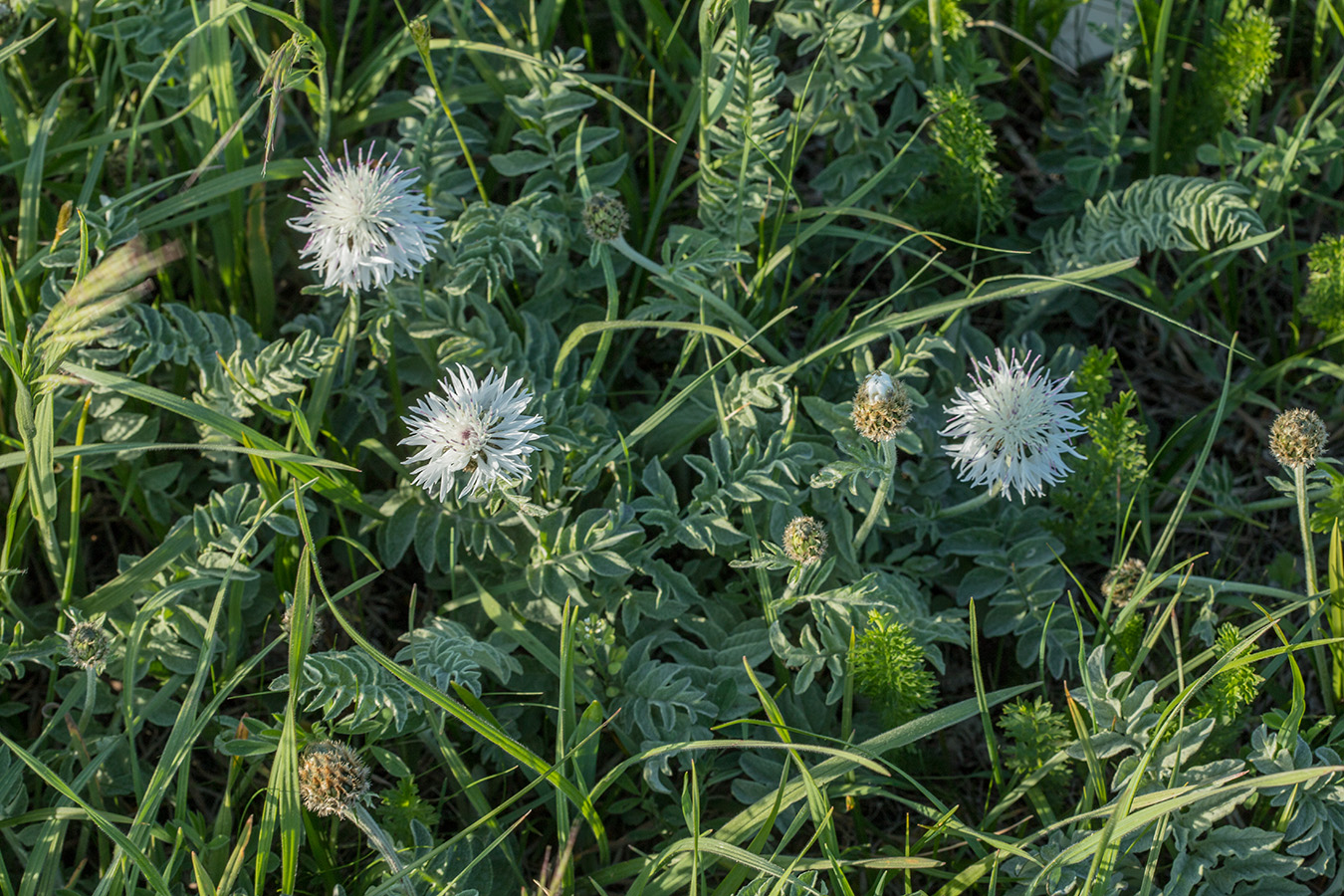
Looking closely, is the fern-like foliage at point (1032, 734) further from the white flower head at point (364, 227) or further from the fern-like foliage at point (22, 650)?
the fern-like foliage at point (22, 650)

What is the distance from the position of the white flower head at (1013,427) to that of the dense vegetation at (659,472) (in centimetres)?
1

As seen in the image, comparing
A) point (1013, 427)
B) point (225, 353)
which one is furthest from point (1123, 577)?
point (225, 353)

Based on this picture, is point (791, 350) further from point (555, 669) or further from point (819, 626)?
point (555, 669)

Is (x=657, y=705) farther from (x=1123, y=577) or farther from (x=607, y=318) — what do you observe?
(x=1123, y=577)

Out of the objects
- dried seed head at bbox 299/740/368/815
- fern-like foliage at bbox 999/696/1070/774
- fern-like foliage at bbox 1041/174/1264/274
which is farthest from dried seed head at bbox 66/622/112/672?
fern-like foliage at bbox 1041/174/1264/274

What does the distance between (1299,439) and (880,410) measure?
3.04 feet

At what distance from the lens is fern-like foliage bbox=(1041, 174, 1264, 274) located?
106 inches

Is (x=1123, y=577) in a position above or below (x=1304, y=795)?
above

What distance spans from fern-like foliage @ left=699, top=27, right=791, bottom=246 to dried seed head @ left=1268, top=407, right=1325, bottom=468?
4.27 feet

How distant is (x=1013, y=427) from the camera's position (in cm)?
239

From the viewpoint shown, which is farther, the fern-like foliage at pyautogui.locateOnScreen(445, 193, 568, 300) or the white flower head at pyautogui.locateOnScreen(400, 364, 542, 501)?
the fern-like foliage at pyautogui.locateOnScreen(445, 193, 568, 300)

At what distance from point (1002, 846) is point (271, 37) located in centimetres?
307

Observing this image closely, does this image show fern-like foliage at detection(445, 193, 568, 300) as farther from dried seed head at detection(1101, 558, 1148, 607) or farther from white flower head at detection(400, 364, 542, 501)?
dried seed head at detection(1101, 558, 1148, 607)

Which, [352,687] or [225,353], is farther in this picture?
[225,353]
